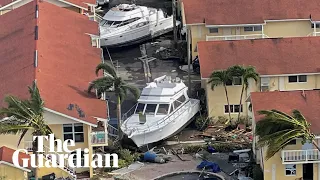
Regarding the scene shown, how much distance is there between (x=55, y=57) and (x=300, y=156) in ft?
53.0

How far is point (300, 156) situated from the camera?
5166 cm

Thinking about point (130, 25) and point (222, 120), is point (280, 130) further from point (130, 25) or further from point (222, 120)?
point (130, 25)

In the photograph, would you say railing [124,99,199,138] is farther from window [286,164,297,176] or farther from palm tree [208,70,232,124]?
window [286,164,297,176]

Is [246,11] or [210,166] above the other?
[246,11]

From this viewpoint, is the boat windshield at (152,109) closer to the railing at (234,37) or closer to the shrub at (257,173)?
the shrub at (257,173)

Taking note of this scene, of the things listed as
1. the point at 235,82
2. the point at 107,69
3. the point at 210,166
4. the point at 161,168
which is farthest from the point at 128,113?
the point at 210,166

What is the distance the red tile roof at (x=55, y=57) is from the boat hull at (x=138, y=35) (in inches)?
189

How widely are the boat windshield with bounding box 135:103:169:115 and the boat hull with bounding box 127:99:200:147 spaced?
2.62 feet

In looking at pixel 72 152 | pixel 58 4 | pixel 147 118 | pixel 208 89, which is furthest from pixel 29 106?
pixel 58 4

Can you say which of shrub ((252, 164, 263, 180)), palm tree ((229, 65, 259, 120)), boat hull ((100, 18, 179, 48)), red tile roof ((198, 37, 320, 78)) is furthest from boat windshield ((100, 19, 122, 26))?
shrub ((252, 164, 263, 180))

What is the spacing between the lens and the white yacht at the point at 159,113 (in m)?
57.5

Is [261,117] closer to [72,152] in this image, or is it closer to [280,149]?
[280,149]

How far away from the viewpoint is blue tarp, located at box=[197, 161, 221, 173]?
55000mm

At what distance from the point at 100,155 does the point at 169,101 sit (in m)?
5.85
